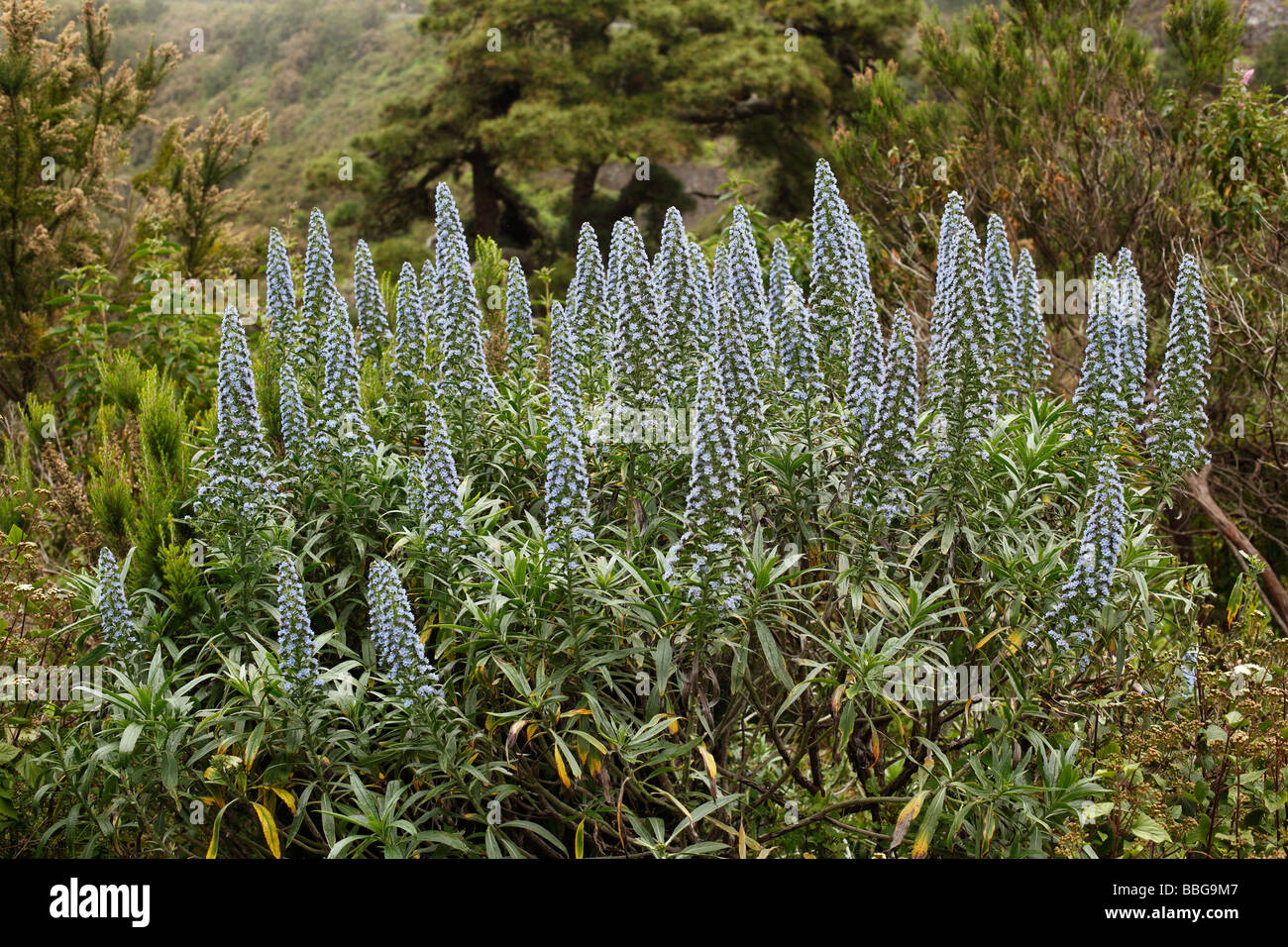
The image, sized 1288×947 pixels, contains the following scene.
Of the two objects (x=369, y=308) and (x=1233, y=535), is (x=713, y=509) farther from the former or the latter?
(x=1233, y=535)

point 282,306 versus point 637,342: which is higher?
point 282,306

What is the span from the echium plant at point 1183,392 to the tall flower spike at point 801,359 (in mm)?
1451

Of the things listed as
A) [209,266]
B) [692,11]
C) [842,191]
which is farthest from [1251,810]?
[692,11]

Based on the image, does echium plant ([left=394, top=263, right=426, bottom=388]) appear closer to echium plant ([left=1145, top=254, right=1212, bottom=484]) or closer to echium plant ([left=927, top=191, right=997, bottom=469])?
echium plant ([left=927, top=191, right=997, bottom=469])

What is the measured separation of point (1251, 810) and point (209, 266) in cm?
967

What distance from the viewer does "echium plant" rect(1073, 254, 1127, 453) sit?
4488 mm

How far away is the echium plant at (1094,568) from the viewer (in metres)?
3.61

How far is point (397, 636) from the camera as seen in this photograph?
3414mm

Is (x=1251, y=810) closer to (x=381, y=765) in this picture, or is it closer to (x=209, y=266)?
(x=381, y=765)

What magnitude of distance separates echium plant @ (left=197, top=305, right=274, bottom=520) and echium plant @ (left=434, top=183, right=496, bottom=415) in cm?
83

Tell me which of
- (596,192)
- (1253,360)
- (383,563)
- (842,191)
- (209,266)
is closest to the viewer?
(383,563)

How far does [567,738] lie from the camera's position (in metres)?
3.86

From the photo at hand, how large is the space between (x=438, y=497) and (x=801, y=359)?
1583 mm

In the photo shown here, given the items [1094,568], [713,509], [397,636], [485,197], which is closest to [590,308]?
[713,509]
